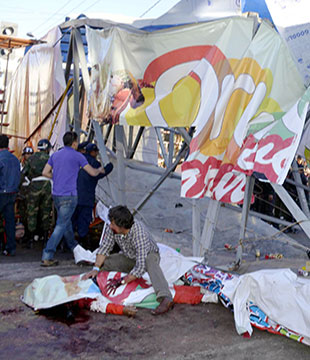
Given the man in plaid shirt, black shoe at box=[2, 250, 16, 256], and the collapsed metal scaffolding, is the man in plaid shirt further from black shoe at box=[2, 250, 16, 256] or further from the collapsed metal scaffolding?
black shoe at box=[2, 250, 16, 256]

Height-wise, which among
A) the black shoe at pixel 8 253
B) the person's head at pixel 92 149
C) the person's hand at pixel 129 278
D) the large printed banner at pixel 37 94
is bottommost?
the black shoe at pixel 8 253

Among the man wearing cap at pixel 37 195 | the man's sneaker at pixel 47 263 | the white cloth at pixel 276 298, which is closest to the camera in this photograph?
the white cloth at pixel 276 298

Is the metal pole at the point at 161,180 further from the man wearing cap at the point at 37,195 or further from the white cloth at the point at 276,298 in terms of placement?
the white cloth at the point at 276,298

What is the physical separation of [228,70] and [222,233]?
3588mm

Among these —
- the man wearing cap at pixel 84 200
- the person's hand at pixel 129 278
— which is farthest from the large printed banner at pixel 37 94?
the person's hand at pixel 129 278

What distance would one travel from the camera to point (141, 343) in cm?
390

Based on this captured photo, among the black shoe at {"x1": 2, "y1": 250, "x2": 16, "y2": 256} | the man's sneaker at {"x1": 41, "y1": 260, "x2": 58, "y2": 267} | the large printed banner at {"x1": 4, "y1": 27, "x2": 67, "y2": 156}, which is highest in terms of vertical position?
the large printed banner at {"x1": 4, "y1": 27, "x2": 67, "y2": 156}

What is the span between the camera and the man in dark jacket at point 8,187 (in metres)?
6.72

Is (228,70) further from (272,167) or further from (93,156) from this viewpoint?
(93,156)

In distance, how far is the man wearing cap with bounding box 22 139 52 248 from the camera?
7.32 m

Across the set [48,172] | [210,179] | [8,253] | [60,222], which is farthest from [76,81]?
[210,179]

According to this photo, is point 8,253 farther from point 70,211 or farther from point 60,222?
point 70,211

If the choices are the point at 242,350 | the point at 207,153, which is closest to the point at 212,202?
the point at 207,153

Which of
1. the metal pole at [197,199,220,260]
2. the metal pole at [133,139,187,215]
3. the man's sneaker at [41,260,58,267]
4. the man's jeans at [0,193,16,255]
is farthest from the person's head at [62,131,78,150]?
the metal pole at [197,199,220,260]
